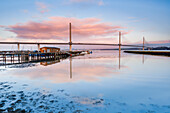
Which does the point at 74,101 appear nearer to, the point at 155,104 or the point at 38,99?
the point at 38,99

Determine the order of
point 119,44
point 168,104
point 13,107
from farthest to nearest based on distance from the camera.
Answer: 1. point 119,44
2. point 168,104
3. point 13,107

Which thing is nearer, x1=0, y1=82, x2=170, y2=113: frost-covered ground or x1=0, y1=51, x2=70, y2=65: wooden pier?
x1=0, y1=82, x2=170, y2=113: frost-covered ground

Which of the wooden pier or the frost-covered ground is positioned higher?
the wooden pier

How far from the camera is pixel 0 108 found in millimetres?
5168

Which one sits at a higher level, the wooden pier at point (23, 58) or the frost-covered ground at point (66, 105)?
the wooden pier at point (23, 58)

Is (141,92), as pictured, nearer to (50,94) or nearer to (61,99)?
(61,99)

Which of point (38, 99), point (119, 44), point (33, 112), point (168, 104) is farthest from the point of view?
point (119, 44)

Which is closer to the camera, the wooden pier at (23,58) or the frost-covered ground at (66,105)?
the frost-covered ground at (66,105)

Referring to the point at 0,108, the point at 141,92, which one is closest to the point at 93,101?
the point at 141,92

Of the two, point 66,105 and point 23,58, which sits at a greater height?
point 23,58

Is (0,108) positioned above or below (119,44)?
below

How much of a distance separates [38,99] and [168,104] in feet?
20.8

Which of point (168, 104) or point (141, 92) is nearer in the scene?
point (168, 104)

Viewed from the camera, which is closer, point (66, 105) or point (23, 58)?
point (66, 105)
